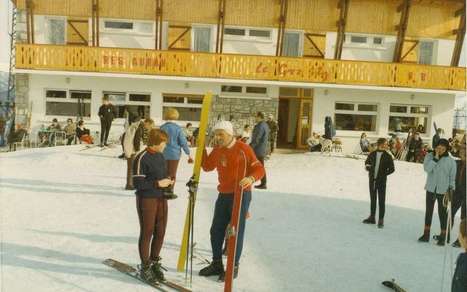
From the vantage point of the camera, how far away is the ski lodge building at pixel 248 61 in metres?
17.8

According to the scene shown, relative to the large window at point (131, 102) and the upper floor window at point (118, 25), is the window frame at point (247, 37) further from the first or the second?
the large window at point (131, 102)

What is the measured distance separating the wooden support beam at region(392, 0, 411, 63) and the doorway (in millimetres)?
4427

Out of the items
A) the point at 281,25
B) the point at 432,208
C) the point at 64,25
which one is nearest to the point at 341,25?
the point at 281,25

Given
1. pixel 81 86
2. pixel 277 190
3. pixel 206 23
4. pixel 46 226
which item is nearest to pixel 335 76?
pixel 206 23

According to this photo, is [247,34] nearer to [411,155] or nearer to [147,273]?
[411,155]

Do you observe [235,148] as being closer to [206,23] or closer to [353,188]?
[353,188]

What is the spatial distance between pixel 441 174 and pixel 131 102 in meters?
15.1

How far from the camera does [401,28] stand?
1908 cm

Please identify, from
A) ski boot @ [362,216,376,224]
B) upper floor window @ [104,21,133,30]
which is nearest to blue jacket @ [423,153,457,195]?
ski boot @ [362,216,376,224]

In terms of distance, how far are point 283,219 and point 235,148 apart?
3296mm

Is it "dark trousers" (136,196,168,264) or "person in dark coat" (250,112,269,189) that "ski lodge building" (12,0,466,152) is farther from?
"dark trousers" (136,196,168,264)

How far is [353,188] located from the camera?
426 inches

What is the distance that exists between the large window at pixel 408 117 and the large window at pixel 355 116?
877 millimetres

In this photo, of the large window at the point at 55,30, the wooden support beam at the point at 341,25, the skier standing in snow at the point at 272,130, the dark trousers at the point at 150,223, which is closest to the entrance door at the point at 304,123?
the wooden support beam at the point at 341,25
